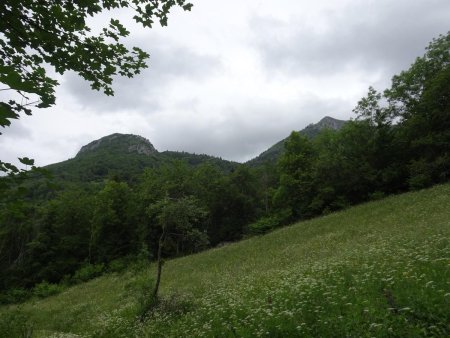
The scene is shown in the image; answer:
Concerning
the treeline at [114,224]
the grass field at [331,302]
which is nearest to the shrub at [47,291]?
the treeline at [114,224]

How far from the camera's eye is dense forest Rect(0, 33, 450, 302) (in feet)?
134

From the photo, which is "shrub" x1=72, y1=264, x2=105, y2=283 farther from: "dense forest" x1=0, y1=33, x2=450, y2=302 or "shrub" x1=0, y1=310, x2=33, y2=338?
"shrub" x1=0, y1=310, x2=33, y2=338

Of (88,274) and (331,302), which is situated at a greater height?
(331,302)

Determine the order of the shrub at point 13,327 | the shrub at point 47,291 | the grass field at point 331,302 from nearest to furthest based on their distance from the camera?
1. the grass field at point 331,302
2. the shrub at point 13,327
3. the shrub at point 47,291

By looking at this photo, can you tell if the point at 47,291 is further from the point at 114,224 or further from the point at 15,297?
the point at 114,224

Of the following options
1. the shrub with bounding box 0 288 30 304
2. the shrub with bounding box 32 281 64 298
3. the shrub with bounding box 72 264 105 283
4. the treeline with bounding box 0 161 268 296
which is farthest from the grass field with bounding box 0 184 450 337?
the treeline with bounding box 0 161 268 296

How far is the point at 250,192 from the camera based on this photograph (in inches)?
3159

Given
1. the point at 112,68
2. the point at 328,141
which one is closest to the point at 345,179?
the point at 328,141

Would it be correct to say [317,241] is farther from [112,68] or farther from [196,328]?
[112,68]

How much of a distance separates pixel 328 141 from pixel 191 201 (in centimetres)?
5014

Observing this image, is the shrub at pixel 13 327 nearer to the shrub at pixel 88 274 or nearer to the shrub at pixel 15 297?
the shrub at pixel 88 274

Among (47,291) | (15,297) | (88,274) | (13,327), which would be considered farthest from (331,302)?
(15,297)

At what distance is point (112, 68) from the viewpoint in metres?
6.27

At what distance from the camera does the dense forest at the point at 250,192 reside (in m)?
40.8
